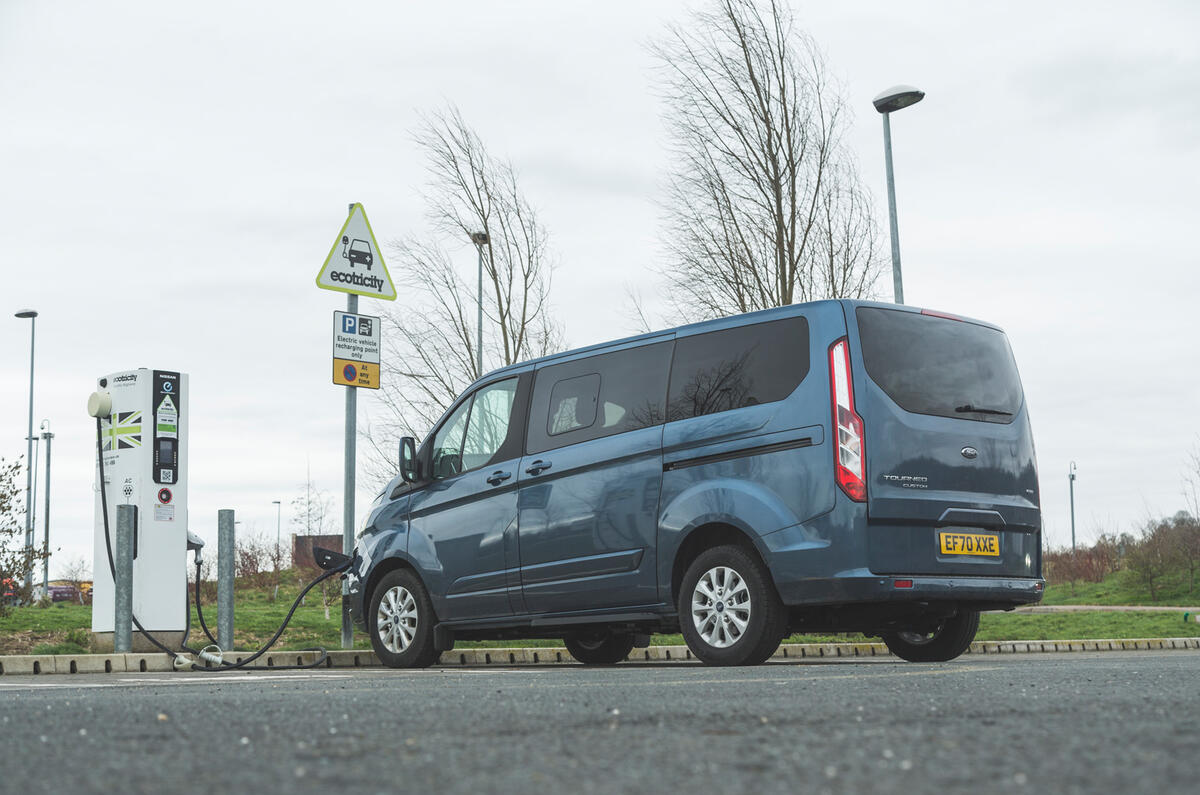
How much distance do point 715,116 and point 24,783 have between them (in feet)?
54.1

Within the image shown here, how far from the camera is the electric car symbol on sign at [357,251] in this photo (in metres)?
12.3

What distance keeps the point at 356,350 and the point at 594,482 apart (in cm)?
416

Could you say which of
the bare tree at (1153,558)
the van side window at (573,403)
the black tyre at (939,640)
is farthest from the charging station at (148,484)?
the bare tree at (1153,558)

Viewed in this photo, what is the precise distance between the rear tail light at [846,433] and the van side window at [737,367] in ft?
0.71

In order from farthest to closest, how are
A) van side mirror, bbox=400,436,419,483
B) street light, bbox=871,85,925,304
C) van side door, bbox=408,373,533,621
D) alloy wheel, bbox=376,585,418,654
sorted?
street light, bbox=871,85,925,304 → van side mirror, bbox=400,436,419,483 → alloy wheel, bbox=376,585,418,654 → van side door, bbox=408,373,533,621

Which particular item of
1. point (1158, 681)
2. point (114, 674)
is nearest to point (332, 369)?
point (114, 674)

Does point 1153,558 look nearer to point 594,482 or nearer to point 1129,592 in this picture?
point 1129,592

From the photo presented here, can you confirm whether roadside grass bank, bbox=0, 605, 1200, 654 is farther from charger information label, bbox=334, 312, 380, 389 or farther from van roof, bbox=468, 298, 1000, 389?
van roof, bbox=468, 298, 1000, 389

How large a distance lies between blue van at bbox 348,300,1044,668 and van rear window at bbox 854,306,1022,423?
0.01 metres

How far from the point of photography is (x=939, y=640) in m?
9.11

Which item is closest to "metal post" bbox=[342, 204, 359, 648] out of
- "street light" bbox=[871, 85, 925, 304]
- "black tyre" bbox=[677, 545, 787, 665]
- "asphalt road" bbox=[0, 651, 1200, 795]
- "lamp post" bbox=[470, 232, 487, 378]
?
"black tyre" bbox=[677, 545, 787, 665]

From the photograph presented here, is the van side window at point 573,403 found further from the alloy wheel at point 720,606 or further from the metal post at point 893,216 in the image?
the metal post at point 893,216

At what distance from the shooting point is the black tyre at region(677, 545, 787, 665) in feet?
25.1

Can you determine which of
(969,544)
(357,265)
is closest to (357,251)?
(357,265)
